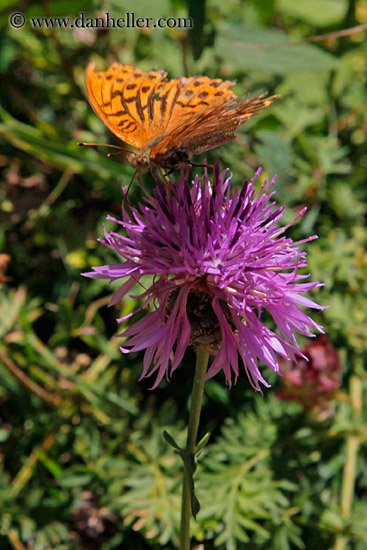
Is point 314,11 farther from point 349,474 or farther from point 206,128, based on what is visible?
point 349,474

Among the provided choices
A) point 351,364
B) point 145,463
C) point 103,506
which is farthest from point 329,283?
point 103,506

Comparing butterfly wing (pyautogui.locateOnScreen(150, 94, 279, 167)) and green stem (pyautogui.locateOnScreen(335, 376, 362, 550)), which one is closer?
butterfly wing (pyautogui.locateOnScreen(150, 94, 279, 167))

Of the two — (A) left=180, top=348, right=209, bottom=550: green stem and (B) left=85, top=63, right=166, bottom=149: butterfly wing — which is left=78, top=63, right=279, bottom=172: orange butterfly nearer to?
(B) left=85, top=63, right=166, bottom=149: butterfly wing

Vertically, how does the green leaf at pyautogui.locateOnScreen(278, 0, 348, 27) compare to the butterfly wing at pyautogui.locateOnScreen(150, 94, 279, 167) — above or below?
below

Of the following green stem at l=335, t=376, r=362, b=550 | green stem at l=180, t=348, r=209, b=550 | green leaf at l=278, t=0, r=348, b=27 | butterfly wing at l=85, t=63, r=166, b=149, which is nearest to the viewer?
green stem at l=180, t=348, r=209, b=550

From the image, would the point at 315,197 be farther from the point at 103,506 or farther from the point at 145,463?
the point at 103,506

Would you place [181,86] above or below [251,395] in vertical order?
above

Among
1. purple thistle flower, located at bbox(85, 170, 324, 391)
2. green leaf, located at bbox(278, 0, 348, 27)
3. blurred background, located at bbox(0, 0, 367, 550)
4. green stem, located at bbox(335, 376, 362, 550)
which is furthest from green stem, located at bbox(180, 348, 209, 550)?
green leaf, located at bbox(278, 0, 348, 27)
